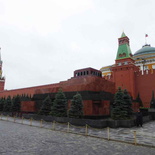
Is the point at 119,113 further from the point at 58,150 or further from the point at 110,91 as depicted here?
the point at 58,150

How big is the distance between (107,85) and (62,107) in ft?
18.0

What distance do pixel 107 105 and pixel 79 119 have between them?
12.9 feet

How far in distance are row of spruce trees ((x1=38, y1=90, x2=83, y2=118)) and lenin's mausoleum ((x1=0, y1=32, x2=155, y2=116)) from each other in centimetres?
100

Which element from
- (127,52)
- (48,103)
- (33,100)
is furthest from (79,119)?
(127,52)

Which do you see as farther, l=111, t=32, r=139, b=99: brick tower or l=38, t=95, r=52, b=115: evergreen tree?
l=111, t=32, r=139, b=99: brick tower

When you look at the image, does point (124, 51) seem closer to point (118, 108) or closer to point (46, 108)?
point (118, 108)

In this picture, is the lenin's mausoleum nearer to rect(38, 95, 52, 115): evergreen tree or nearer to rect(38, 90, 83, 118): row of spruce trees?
rect(38, 90, 83, 118): row of spruce trees

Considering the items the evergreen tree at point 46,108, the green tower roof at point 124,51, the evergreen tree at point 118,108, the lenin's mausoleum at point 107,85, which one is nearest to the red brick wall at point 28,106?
the lenin's mausoleum at point 107,85

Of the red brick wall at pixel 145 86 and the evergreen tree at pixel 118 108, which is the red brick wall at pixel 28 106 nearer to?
the evergreen tree at pixel 118 108

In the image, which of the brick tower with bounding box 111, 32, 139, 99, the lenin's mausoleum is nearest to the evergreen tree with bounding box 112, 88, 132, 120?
the lenin's mausoleum

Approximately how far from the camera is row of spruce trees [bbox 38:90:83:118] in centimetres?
1296

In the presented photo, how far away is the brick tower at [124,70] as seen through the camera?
25.3m

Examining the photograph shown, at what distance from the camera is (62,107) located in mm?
14734

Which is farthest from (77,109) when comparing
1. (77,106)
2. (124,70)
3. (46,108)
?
(124,70)
